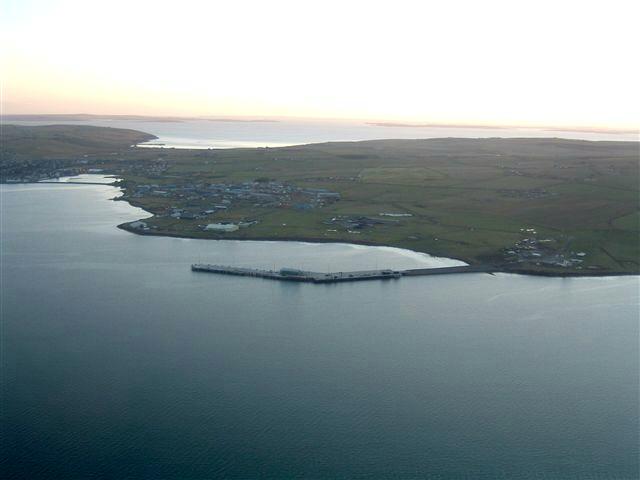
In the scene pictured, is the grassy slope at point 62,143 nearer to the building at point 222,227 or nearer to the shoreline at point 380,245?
the shoreline at point 380,245

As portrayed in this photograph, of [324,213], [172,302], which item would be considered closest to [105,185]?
[324,213]

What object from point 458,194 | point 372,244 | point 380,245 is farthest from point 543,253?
point 458,194

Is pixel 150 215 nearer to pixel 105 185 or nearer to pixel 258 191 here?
pixel 258 191

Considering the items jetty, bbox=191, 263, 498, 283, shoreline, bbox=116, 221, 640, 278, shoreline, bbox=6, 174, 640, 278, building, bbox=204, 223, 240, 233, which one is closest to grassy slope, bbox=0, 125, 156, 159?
shoreline, bbox=6, 174, 640, 278

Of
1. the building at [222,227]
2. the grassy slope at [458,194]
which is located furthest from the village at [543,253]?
the building at [222,227]

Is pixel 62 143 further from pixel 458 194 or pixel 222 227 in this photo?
pixel 458 194

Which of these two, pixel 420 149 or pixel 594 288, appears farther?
pixel 420 149

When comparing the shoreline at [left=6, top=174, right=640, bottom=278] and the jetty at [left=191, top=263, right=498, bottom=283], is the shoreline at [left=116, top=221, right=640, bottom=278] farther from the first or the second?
the jetty at [left=191, top=263, right=498, bottom=283]

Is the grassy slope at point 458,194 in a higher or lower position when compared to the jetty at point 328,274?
higher
